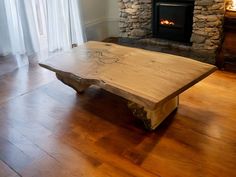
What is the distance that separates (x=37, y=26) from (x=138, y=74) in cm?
204

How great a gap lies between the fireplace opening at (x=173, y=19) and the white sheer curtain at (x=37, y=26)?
3.53 feet

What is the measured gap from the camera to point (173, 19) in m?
3.37

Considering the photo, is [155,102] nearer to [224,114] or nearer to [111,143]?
[111,143]

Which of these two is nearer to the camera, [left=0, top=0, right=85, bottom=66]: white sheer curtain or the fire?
[left=0, top=0, right=85, bottom=66]: white sheer curtain

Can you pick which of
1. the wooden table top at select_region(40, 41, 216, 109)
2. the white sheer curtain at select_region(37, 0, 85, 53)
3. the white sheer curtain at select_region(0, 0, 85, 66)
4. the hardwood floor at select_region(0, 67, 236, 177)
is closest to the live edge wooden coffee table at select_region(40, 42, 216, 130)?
the wooden table top at select_region(40, 41, 216, 109)

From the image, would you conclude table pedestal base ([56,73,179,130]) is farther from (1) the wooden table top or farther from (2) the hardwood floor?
(1) the wooden table top

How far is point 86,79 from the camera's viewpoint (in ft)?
6.41

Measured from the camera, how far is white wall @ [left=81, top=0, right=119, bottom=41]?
404 centimetres

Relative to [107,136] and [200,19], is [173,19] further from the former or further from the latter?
[107,136]

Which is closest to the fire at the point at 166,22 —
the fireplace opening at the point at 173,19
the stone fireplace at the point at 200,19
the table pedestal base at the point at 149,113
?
the fireplace opening at the point at 173,19

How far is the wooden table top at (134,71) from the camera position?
171cm

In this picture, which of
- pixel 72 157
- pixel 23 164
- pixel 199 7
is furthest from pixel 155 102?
pixel 199 7

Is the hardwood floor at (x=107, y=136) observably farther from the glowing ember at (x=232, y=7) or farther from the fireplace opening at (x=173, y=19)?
the fireplace opening at (x=173, y=19)

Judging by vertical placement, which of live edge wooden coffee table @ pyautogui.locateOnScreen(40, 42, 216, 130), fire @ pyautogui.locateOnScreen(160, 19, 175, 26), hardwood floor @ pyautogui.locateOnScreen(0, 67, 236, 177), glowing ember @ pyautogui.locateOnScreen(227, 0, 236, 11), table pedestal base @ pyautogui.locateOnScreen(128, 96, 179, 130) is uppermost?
glowing ember @ pyautogui.locateOnScreen(227, 0, 236, 11)
